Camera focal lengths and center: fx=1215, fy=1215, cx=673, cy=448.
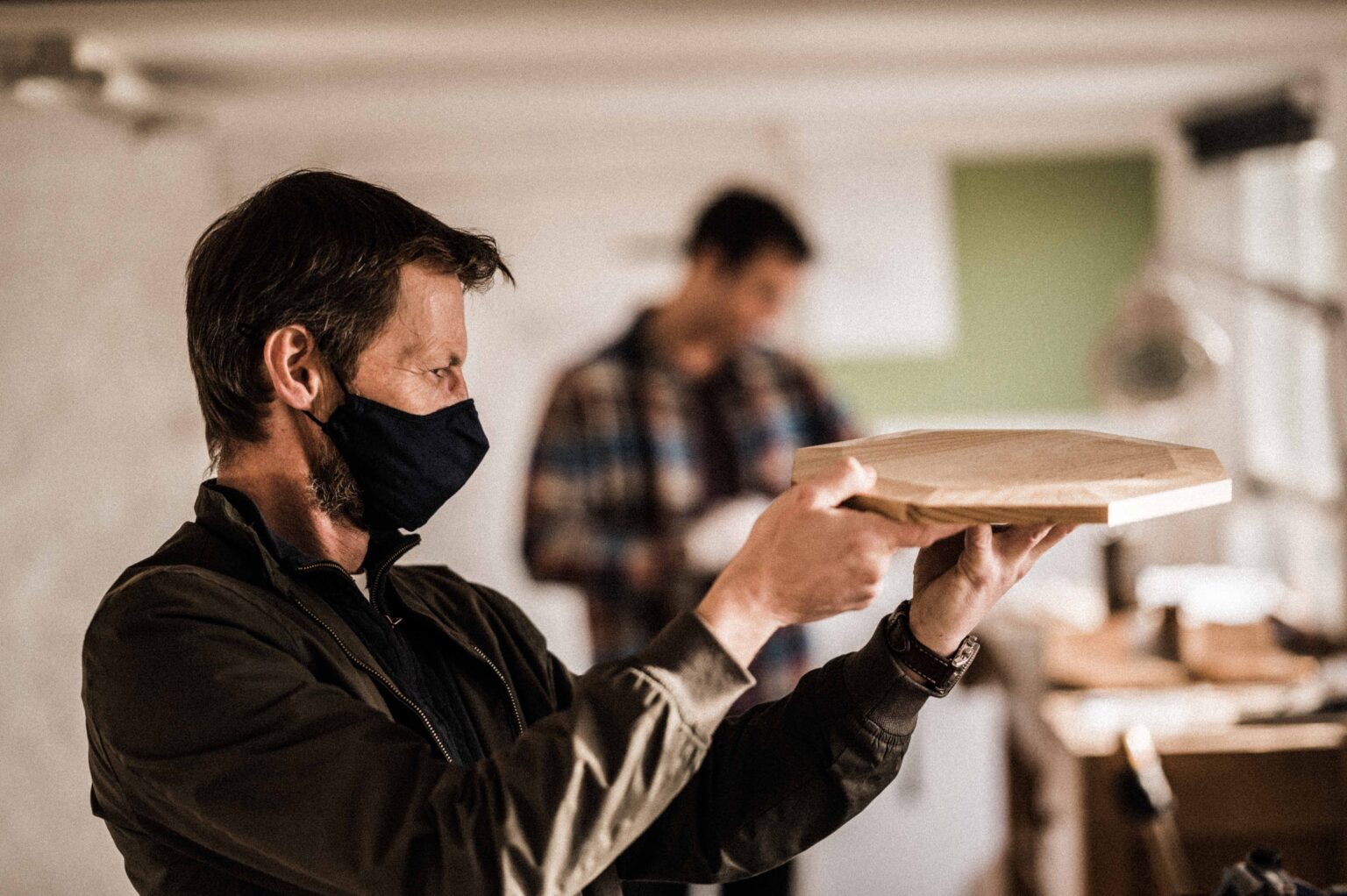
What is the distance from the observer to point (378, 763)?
785 millimetres

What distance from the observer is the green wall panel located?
396 cm

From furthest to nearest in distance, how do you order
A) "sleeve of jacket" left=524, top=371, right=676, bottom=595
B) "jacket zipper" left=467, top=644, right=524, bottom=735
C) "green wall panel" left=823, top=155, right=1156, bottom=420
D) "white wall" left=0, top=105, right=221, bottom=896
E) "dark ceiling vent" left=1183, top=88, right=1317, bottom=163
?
"green wall panel" left=823, top=155, right=1156, bottom=420
"dark ceiling vent" left=1183, top=88, right=1317, bottom=163
"sleeve of jacket" left=524, top=371, right=676, bottom=595
"white wall" left=0, top=105, right=221, bottom=896
"jacket zipper" left=467, top=644, right=524, bottom=735

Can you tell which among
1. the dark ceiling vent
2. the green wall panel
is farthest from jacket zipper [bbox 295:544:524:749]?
the green wall panel

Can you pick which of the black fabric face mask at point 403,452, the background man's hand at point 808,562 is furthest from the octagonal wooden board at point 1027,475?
the black fabric face mask at point 403,452

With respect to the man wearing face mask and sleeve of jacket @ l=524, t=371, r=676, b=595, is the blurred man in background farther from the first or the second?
the man wearing face mask

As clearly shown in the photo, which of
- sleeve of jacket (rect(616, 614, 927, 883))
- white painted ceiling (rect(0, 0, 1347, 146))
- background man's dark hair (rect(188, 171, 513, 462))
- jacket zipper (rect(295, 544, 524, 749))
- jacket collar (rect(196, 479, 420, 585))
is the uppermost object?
white painted ceiling (rect(0, 0, 1347, 146))

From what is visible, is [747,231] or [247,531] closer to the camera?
[247,531]

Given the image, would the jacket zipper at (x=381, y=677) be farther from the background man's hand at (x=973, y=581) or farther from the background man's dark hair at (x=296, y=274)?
the background man's hand at (x=973, y=581)

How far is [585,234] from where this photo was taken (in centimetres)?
366

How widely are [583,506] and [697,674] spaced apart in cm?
166

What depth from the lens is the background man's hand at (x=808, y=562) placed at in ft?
2.62

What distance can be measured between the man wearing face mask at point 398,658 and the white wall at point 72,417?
84 centimetres

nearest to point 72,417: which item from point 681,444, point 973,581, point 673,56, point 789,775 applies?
point 681,444

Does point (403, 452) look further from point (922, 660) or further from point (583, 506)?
point (583, 506)
